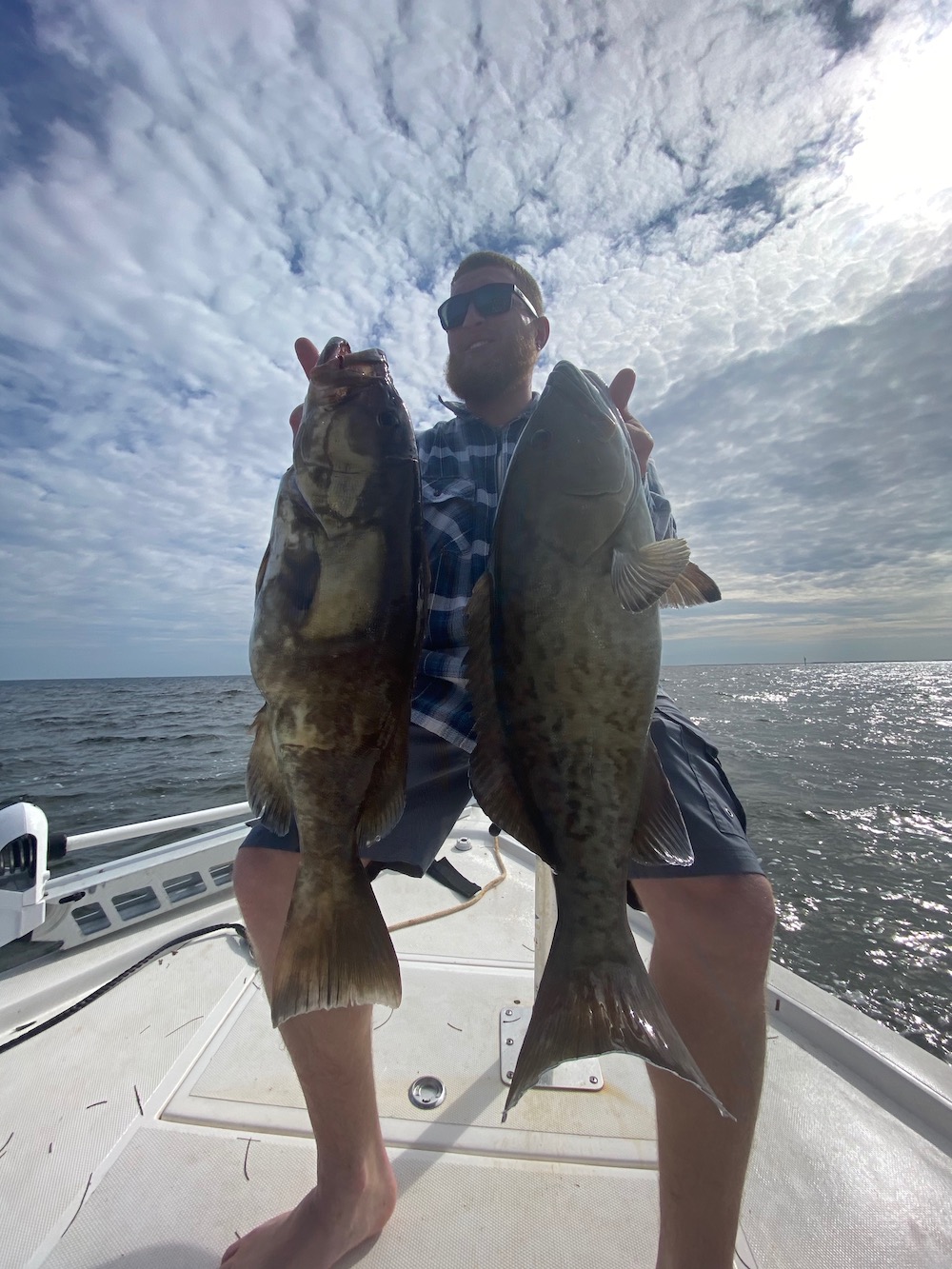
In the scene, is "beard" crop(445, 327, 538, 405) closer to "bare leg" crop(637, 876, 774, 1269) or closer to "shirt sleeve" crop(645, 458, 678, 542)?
"shirt sleeve" crop(645, 458, 678, 542)

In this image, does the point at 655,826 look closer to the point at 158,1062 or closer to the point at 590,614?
the point at 590,614

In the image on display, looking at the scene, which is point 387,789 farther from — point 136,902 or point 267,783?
point 136,902

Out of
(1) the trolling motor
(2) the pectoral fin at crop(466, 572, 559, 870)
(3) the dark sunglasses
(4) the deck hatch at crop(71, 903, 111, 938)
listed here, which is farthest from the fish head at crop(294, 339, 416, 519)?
(4) the deck hatch at crop(71, 903, 111, 938)

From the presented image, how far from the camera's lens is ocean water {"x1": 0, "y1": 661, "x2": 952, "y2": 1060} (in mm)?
7312

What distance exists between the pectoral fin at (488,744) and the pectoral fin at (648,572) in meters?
0.39

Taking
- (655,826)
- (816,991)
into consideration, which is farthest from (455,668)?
(816,991)

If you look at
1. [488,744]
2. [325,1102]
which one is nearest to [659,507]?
[488,744]

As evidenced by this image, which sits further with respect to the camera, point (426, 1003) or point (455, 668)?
point (426, 1003)

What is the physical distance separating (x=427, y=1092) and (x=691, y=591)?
8.49 feet

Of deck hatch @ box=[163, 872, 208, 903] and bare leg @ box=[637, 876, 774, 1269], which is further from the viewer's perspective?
deck hatch @ box=[163, 872, 208, 903]

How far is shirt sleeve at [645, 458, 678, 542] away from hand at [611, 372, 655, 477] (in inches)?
7.3

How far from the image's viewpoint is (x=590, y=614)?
5.88 feet

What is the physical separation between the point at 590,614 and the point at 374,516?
0.70 m

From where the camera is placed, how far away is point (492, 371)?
2895mm
